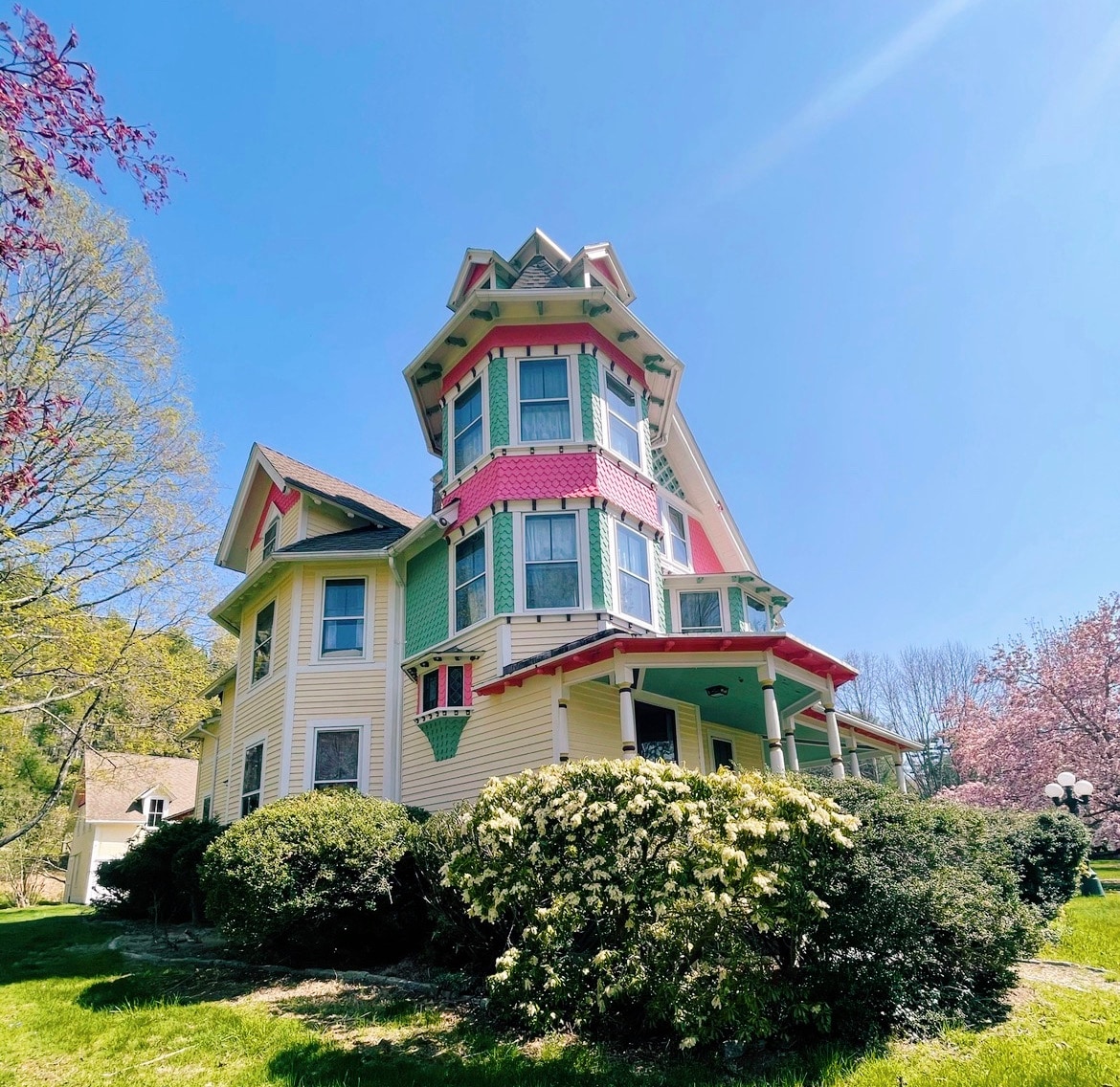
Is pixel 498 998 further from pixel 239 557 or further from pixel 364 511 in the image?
pixel 239 557

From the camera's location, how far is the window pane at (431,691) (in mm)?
12406

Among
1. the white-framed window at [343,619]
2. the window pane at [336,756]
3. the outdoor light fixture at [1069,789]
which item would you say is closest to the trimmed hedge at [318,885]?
the window pane at [336,756]

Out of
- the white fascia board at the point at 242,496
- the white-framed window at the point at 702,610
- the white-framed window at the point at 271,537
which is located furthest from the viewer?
the white fascia board at the point at 242,496

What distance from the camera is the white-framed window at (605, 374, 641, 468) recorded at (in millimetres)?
13609

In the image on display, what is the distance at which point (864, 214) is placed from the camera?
37.3 ft

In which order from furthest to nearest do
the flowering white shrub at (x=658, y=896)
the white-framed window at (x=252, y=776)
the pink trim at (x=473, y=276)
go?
the pink trim at (x=473, y=276) < the white-framed window at (x=252, y=776) < the flowering white shrub at (x=658, y=896)

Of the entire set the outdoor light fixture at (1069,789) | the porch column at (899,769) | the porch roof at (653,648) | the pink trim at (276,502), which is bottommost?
the outdoor light fixture at (1069,789)

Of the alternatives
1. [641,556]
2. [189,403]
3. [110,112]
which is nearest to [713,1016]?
[110,112]

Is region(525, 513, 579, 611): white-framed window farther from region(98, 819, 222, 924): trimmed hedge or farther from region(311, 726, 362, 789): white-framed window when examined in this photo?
region(98, 819, 222, 924): trimmed hedge

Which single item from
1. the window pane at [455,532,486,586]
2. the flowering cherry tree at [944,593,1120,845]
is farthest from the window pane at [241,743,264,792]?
the flowering cherry tree at [944,593,1120,845]

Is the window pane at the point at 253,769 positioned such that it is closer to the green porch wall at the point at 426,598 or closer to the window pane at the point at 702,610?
the green porch wall at the point at 426,598

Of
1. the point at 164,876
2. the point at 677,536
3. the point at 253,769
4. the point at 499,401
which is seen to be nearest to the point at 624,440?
the point at 499,401

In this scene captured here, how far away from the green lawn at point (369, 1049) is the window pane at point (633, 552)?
723 centimetres

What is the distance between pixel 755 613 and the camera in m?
16.3
